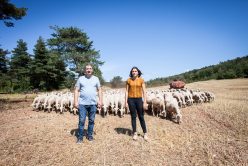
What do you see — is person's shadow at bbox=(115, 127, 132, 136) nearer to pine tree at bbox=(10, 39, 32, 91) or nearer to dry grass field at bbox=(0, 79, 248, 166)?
dry grass field at bbox=(0, 79, 248, 166)

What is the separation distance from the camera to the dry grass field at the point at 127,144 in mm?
4789

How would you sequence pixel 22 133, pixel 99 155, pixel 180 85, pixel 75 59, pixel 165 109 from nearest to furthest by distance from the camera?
pixel 99 155 → pixel 22 133 → pixel 165 109 → pixel 180 85 → pixel 75 59

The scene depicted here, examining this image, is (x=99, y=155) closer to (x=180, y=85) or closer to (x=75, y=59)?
(x=180, y=85)

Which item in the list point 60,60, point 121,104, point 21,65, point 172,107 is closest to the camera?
point 172,107

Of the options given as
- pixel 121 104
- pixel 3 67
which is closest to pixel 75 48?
pixel 3 67

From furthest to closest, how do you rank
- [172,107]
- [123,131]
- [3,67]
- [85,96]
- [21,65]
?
[21,65], [3,67], [172,107], [123,131], [85,96]

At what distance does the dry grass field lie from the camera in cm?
479

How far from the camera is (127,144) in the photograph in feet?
18.9

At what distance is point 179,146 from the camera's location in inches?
223

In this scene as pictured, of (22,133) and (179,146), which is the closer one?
(179,146)

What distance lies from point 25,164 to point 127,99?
9.88 feet

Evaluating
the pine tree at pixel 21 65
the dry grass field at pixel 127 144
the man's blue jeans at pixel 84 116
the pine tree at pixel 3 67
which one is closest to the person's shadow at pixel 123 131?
the dry grass field at pixel 127 144

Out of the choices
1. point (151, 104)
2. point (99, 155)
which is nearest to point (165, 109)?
point (151, 104)

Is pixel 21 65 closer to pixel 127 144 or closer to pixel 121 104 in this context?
pixel 121 104
